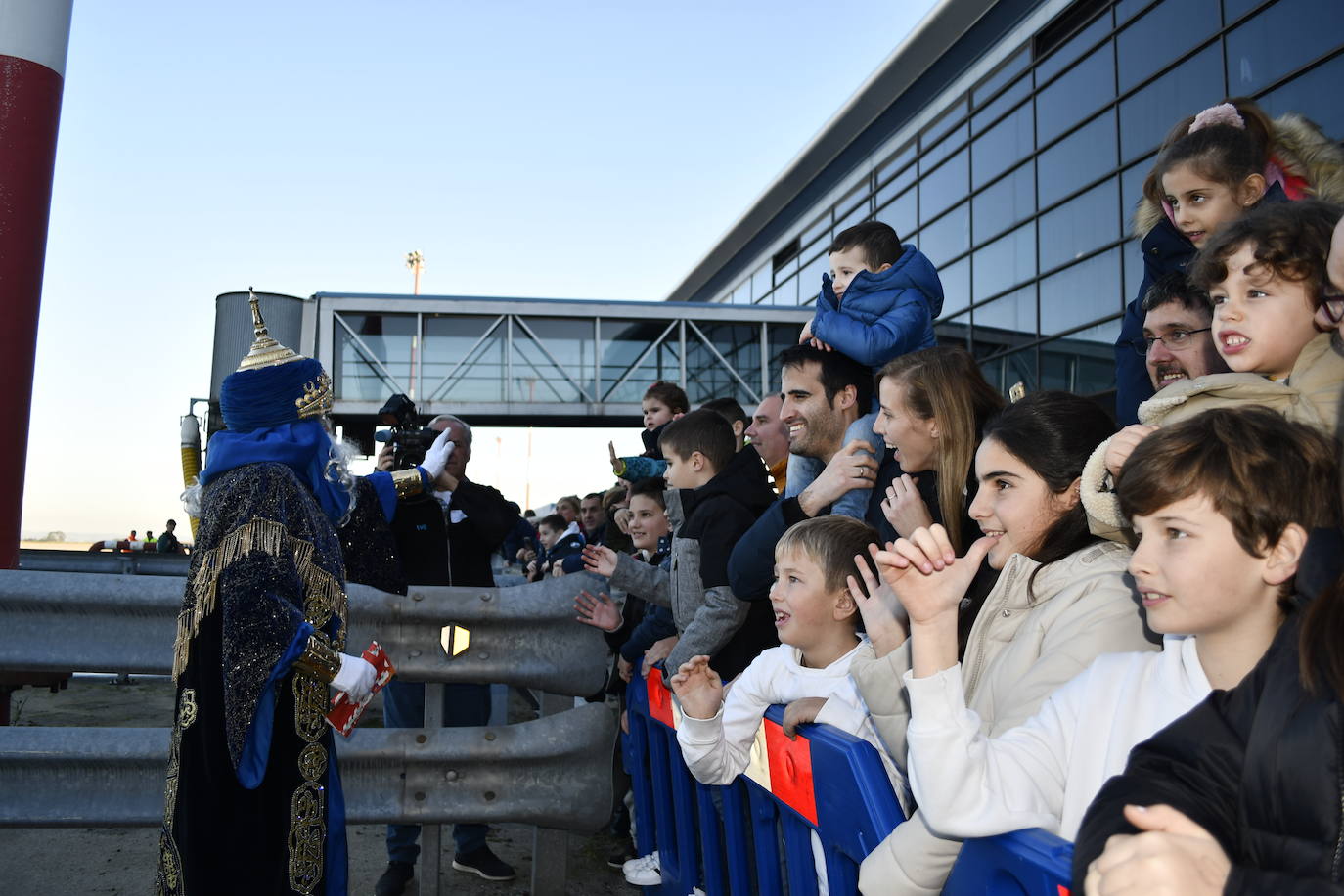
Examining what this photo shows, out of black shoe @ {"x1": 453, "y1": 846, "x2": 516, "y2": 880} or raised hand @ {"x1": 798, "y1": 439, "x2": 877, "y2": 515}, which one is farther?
black shoe @ {"x1": 453, "y1": 846, "x2": 516, "y2": 880}

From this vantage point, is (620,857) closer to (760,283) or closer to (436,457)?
(436,457)

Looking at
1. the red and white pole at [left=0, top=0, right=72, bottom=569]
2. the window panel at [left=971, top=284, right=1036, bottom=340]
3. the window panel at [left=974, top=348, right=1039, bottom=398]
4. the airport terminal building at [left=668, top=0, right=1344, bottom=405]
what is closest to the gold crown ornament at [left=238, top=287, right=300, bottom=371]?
the red and white pole at [left=0, top=0, right=72, bottom=569]

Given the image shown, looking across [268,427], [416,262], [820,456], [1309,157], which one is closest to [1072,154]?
[820,456]

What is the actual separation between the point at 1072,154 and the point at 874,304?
1362 centimetres

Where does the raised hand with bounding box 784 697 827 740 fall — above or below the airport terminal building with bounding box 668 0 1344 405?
below

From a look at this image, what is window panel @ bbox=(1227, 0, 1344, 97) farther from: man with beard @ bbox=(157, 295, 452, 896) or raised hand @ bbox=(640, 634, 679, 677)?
man with beard @ bbox=(157, 295, 452, 896)

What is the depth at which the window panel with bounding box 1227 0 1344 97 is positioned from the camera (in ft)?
37.2

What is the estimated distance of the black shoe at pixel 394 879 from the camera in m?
4.28

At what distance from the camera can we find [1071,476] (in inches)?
95.2

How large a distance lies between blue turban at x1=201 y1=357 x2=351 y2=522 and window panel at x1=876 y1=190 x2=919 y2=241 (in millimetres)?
18459

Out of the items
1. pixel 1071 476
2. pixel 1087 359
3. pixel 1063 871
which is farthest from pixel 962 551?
pixel 1087 359

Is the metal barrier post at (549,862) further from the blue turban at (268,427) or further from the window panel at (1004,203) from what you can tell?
the window panel at (1004,203)

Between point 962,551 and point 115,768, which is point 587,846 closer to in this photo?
point 115,768

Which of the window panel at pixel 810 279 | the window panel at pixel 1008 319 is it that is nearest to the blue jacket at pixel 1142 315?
the window panel at pixel 1008 319
